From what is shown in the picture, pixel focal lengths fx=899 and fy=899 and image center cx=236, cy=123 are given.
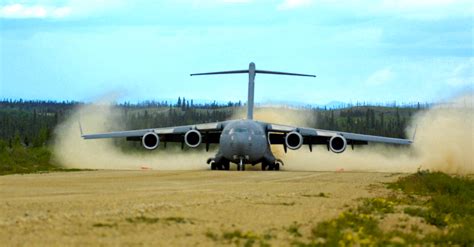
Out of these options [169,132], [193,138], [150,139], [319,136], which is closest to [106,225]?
[193,138]

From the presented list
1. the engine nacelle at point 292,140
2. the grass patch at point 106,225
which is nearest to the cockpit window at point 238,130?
the engine nacelle at point 292,140

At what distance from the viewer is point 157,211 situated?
17.8 m

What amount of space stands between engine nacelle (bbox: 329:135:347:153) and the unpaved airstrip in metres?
20.3

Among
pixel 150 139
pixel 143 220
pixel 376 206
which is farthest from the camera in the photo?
pixel 150 139

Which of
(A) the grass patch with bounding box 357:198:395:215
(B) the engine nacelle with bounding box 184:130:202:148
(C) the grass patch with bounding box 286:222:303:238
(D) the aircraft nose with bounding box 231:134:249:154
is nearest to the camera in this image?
Answer: (C) the grass patch with bounding box 286:222:303:238

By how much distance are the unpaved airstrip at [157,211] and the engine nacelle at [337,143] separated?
799 inches

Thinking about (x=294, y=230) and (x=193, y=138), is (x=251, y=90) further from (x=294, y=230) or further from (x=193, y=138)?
(x=294, y=230)

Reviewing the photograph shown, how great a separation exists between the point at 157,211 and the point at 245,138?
A: 28.4 meters

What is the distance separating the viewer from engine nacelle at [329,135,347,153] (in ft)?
158

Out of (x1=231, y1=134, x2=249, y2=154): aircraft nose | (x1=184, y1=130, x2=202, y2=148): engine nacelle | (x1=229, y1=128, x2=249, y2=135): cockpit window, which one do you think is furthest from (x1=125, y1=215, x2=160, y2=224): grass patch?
(x1=184, y1=130, x2=202, y2=148): engine nacelle

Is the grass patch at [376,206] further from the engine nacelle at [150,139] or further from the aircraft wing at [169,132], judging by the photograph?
the aircraft wing at [169,132]

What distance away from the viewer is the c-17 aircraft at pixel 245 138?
46625mm

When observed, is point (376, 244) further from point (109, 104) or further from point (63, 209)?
point (109, 104)

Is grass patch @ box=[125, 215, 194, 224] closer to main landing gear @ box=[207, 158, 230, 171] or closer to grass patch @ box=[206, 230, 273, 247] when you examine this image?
grass patch @ box=[206, 230, 273, 247]
